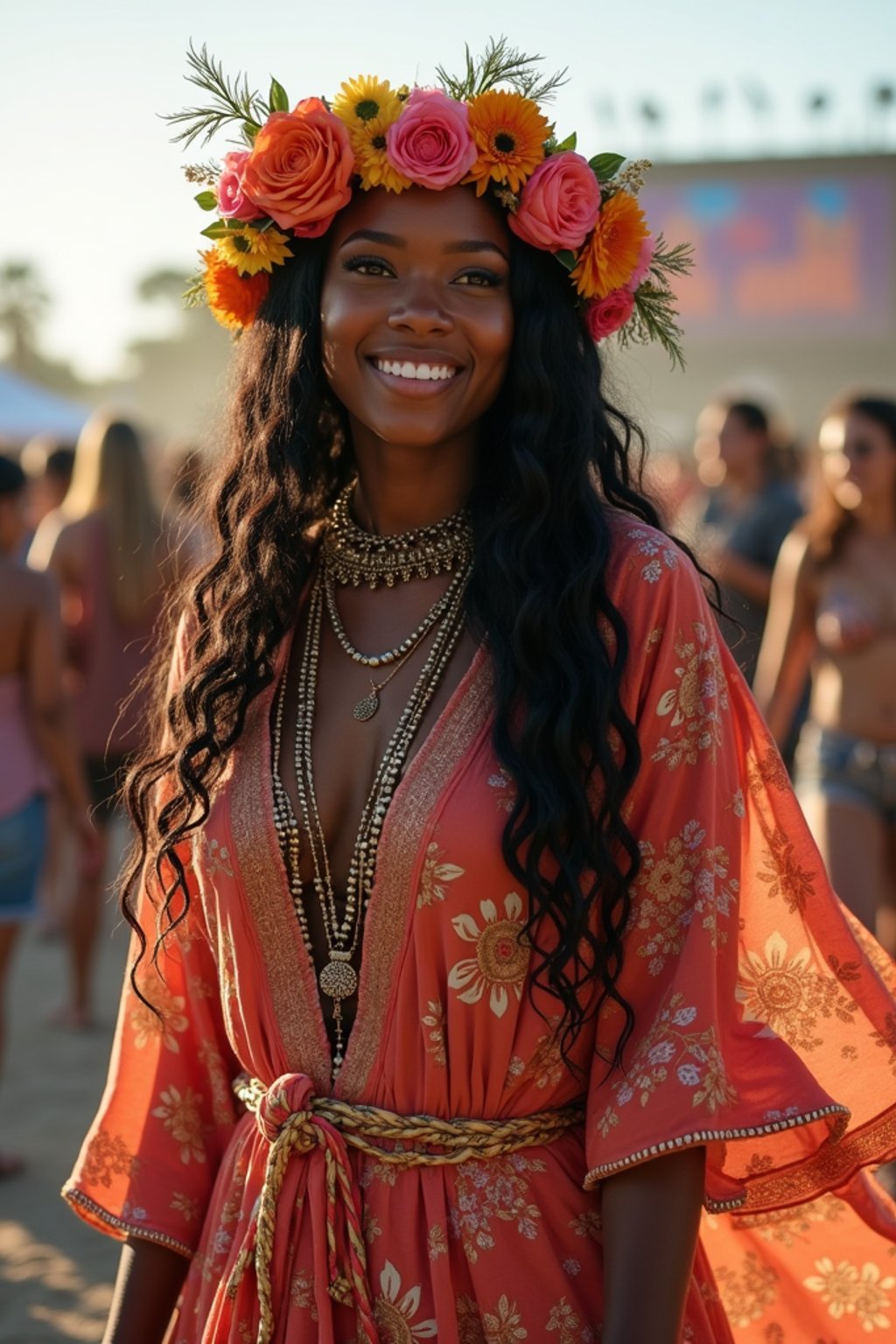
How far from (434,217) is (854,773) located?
337 centimetres

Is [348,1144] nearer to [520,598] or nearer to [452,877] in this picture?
[452,877]

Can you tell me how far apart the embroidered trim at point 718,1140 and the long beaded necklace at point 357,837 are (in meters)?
0.39

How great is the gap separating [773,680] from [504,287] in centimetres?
362

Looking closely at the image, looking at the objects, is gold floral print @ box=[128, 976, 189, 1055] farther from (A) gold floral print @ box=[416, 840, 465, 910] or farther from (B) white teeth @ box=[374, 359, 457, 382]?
(B) white teeth @ box=[374, 359, 457, 382]

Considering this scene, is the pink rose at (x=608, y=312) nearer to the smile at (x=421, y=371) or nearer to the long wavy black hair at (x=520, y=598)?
the long wavy black hair at (x=520, y=598)

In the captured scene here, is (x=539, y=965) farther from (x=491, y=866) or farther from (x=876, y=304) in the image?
(x=876, y=304)

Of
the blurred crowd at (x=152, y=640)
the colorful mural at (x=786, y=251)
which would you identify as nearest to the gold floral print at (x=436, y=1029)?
the blurred crowd at (x=152, y=640)

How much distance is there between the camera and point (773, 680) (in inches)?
224

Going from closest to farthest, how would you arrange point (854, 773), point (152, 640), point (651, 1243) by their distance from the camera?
1. point (651, 1243)
2. point (854, 773)
3. point (152, 640)

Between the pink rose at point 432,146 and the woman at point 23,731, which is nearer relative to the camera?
the pink rose at point 432,146

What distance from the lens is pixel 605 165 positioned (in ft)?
7.91

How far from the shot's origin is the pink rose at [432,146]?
2.21 meters

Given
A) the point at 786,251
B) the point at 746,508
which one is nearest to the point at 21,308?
the point at 786,251

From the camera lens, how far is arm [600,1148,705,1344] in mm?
1885
